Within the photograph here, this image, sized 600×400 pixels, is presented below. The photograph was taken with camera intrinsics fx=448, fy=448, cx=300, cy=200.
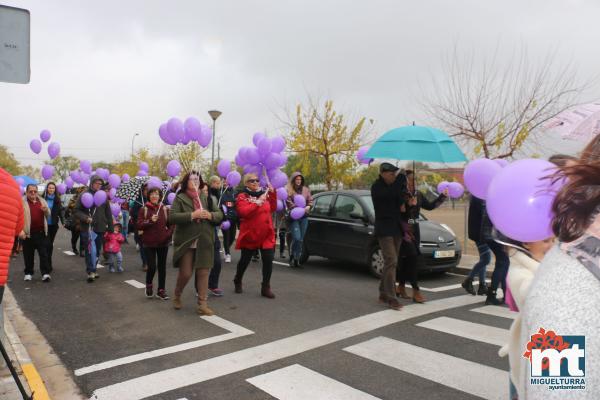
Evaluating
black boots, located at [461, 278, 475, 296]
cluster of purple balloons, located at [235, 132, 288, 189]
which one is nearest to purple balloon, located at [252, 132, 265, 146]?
cluster of purple balloons, located at [235, 132, 288, 189]

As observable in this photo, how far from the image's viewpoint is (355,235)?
8383mm

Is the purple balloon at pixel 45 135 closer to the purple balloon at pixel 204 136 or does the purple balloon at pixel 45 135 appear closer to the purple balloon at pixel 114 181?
the purple balloon at pixel 114 181

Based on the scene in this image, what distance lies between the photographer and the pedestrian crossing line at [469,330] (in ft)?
15.4

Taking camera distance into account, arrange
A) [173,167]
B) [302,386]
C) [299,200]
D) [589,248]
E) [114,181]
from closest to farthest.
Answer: [589,248] → [302,386] → [173,167] → [299,200] → [114,181]

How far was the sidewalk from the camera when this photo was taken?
3.47 m

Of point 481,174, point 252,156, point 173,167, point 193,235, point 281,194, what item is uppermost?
point 252,156

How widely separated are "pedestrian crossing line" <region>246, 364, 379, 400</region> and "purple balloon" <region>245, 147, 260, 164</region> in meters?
3.72

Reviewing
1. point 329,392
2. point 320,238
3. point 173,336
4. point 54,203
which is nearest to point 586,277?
point 329,392

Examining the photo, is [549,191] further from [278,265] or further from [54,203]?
[54,203]

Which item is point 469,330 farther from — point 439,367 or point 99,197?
point 99,197

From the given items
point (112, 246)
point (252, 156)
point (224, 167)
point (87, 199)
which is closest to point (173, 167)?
point (224, 167)

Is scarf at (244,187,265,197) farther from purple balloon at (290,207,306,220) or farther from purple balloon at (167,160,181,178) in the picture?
purple balloon at (167,160,181,178)

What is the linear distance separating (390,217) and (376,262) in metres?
2.31

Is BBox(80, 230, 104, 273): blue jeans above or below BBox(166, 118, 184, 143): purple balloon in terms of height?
below
